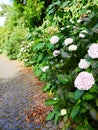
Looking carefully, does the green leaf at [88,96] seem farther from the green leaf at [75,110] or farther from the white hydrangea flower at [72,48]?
the white hydrangea flower at [72,48]

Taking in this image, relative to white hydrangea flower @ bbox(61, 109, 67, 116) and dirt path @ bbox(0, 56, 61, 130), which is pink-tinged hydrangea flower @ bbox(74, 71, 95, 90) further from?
dirt path @ bbox(0, 56, 61, 130)

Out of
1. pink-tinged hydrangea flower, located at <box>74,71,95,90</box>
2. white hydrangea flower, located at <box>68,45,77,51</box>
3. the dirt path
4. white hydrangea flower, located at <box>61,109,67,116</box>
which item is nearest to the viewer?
pink-tinged hydrangea flower, located at <box>74,71,95,90</box>

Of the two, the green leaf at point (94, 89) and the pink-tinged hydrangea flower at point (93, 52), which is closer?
the green leaf at point (94, 89)

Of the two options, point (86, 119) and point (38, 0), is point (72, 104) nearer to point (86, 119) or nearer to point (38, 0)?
point (86, 119)

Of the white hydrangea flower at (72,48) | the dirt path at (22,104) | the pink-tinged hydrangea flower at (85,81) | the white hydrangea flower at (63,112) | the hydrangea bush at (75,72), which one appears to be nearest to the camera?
the pink-tinged hydrangea flower at (85,81)

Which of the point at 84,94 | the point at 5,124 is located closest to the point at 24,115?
the point at 5,124

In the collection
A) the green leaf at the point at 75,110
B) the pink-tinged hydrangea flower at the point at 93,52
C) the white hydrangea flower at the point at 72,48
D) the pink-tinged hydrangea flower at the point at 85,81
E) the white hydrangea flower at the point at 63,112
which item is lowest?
the white hydrangea flower at the point at 63,112

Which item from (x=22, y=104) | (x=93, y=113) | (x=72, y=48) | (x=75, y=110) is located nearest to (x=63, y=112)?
(x=75, y=110)

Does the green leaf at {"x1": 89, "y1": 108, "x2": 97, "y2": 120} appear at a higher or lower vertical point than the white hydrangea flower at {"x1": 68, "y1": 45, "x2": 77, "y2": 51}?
lower

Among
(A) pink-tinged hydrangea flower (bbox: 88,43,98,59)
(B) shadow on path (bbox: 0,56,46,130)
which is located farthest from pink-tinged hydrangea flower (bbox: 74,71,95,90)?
(B) shadow on path (bbox: 0,56,46,130)

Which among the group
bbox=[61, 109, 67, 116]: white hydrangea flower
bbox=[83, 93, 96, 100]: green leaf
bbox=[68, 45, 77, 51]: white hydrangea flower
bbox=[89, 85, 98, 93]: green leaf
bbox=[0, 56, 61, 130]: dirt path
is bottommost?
bbox=[0, 56, 61, 130]: dirt path

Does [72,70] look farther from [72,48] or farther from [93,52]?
[93,52]

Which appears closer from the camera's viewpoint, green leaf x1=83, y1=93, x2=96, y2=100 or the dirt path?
green leaf x1=83, y1=93, x2=96, y2=100

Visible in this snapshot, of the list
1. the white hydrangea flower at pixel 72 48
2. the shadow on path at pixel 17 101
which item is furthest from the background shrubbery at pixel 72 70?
the shadow on path at pixel 17 101
